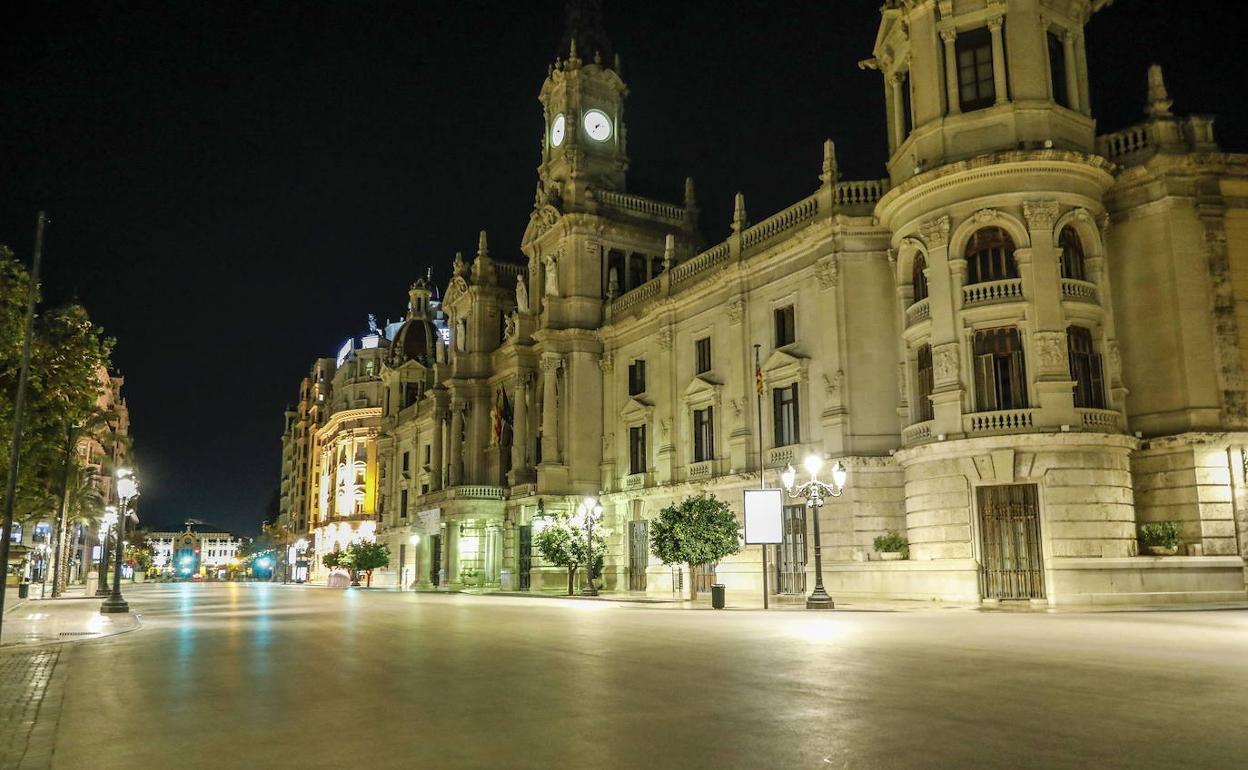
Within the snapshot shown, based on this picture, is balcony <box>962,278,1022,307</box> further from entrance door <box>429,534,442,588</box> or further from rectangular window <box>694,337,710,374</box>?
entrance door <box>429,534,442,588</box>

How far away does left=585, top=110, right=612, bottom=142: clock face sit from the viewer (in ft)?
197

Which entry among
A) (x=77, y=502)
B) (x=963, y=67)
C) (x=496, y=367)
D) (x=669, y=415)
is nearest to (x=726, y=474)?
(x=669, y=415)

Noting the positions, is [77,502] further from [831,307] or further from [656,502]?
[831,307]

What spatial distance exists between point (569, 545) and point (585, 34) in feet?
109

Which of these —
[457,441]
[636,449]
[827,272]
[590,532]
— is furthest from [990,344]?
[457,441]

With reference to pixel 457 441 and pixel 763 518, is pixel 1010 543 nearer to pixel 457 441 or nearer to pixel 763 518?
pixel 763 518

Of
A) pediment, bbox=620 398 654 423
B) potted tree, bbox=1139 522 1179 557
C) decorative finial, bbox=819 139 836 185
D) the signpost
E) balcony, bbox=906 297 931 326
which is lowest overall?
potted tree, bbox=1139 522 1179 557

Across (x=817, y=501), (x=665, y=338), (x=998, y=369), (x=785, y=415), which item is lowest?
(x=817, y=501)

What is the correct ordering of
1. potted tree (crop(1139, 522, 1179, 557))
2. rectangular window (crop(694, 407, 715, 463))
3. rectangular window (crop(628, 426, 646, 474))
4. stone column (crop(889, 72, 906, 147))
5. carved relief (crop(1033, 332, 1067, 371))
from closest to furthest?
potted tree (crop(1139, 522, 1179, 557)) < carved relief (crop(1033, 332, 1067, 371)) < stone column (crop(889, 72, 906, 147)) < rectangular window (crop(694, 407, 715, 463)) < rectangular window (crop(628, 426, 646, 474))

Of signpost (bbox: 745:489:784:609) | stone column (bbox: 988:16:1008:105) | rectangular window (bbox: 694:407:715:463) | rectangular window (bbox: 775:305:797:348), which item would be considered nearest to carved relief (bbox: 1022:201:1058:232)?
stone column (bbox: 988:16:1008:105)

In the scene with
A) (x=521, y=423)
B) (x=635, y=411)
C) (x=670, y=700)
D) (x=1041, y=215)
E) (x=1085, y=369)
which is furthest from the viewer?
(x=521, y=423)

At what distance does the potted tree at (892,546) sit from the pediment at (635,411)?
17728 millimetres

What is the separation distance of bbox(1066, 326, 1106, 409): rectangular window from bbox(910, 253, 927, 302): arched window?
515 centimetres

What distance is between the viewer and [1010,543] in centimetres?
3038
